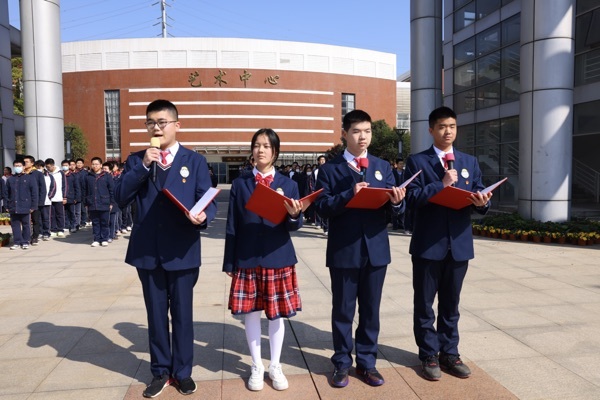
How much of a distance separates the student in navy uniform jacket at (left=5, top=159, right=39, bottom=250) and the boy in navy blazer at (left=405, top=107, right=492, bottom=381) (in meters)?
9.07

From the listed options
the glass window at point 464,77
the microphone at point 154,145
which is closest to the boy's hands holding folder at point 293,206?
the microphone at point 154,145

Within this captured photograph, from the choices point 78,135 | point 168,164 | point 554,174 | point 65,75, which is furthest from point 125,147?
point 168,164

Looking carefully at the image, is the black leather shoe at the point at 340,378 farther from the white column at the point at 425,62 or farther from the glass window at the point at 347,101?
the glass window at the point at 347,101

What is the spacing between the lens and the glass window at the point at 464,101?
59.1 feet

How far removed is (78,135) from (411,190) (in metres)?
47.8

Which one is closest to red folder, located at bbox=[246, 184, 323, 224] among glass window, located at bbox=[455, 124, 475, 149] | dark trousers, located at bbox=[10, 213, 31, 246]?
dark trousers, located at bbox=[10, 213, 31, 246]

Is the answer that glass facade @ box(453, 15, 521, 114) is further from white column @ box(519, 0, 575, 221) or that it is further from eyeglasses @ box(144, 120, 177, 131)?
eyeglasses @ box(144, 120, 177, 131)

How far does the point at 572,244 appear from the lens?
9.36 meters

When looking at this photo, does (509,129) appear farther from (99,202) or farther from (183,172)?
(183,172)

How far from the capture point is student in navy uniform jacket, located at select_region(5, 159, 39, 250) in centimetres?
984

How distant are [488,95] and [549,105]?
7148 mm

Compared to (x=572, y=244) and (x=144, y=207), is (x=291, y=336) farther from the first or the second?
(x=572, y=244)

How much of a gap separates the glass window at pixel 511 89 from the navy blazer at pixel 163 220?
14577 mm

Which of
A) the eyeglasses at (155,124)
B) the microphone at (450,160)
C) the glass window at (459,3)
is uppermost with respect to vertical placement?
the glass window at (459,3)
